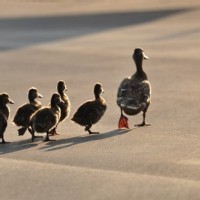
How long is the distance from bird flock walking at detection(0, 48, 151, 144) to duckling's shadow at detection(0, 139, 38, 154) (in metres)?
0.11

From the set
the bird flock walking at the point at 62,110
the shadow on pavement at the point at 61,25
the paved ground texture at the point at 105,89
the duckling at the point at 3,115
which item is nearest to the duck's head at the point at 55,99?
the bird flock walking at the point at 62,110

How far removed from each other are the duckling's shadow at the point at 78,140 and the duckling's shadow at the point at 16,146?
0.21 metres

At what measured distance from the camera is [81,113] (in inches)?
448

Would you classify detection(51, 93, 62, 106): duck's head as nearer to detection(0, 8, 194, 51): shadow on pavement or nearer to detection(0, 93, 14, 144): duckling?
detection(0, 93, 14, 144): duckling

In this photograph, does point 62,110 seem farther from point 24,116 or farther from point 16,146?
point 16,146

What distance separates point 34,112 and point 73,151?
120 centimetres

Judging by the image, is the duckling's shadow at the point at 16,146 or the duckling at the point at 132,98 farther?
the duckling at the point at 132,98

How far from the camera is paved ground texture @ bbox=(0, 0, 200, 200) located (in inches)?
340

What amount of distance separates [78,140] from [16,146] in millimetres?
750

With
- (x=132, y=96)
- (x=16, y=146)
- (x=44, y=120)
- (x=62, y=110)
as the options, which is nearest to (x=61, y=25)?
(x=132, y=96)

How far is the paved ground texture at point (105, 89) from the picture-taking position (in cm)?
862

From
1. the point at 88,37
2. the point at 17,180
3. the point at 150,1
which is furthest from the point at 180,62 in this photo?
the point at 150,1

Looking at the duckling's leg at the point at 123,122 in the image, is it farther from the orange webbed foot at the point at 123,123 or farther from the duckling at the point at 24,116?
the duckling at the point at 24,116

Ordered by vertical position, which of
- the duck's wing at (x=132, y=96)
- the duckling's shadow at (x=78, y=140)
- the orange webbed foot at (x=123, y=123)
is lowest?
the duckling's shadow at (x=78, y=140)
